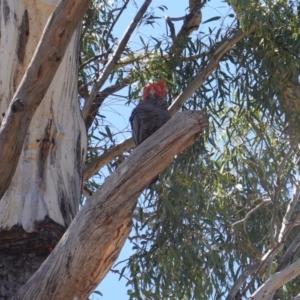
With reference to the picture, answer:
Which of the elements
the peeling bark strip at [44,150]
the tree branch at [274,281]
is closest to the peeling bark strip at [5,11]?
the peeling bark strip at [44,150]

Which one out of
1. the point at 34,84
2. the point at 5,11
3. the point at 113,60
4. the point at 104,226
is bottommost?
the point at 104,226

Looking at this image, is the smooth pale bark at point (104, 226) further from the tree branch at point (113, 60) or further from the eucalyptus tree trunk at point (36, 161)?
the tree branch at point (113, 60)

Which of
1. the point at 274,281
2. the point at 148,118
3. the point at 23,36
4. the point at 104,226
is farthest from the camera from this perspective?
the point at 148,118

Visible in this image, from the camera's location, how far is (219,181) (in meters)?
4.33

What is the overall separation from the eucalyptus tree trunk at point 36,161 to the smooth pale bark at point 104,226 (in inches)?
11.4

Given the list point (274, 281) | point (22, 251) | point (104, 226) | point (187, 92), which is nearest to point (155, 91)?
point (187, 92)

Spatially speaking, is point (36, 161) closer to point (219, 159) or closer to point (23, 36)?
point (23, 36)

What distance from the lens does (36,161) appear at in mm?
2461

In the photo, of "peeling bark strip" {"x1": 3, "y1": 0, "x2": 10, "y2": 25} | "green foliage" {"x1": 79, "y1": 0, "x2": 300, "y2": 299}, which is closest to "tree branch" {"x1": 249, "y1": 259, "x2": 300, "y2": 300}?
"green foliage" {"x1": 79, "y1": 0, "x2": 300, "y2": 299}

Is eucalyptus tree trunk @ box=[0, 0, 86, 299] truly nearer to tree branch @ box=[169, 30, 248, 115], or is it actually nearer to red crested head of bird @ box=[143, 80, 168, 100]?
red crested head of bird @ box=[143, 80, 168, 100]

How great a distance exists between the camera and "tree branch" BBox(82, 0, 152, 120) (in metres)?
3.64

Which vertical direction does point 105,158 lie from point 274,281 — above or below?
above

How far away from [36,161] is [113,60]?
5.15 feet

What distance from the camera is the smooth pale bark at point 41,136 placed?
2.37 m
